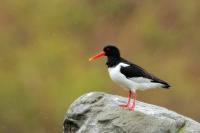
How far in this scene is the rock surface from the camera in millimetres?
13414

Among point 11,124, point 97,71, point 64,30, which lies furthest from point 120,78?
point 64,30

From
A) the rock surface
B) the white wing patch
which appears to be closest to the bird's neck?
the white wing patch

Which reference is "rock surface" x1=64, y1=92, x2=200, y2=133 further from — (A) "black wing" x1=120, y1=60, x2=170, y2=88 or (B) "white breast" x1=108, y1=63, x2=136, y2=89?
(A) "black wing" x1=120, y1=60, x2=170, y2=88

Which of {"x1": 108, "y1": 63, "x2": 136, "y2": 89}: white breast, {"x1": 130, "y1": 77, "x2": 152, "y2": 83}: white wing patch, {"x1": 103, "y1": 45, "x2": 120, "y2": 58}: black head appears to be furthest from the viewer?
{"x1": 103, "y1": 45, "x2": 120, "y2": 58}: black head

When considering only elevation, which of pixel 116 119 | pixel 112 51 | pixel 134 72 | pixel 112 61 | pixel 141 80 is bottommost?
pixel 116 119

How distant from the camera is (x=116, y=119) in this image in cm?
1354

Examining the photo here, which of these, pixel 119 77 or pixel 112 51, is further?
pixel 112 51

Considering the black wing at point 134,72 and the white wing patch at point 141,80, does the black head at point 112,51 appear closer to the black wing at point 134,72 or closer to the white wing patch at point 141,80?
the black wing at point 134,72

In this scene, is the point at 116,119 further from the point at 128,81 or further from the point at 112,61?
the point at 112,61

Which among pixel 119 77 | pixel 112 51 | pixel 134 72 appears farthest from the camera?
pixel 112 51

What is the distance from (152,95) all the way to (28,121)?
3.55 metres

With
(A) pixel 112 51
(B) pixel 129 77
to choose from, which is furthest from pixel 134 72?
(A) pixel 112 51

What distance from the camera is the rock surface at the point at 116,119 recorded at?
44.0 feet

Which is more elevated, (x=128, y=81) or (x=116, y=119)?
(x=128, y=81)
